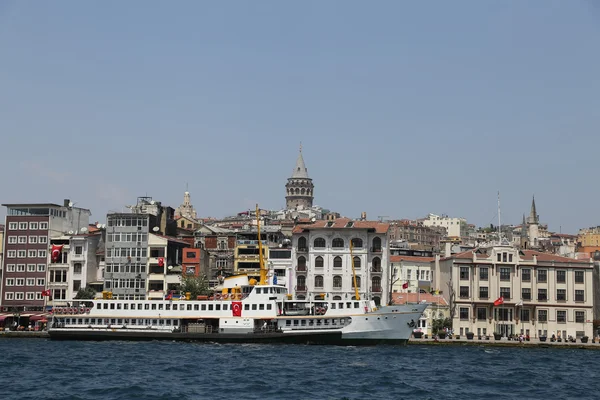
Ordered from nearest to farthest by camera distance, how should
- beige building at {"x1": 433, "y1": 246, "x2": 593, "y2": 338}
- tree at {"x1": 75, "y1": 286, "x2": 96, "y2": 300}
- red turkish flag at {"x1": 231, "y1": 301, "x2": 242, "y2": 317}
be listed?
red turkish flag at {"x1": 231, "y1": 301, "x2": 242, "y2": 317}, beige building at {"x1": 433, "y1": 246, "x2": 593, "y2": 338}, tree at {"x1": 75, "y1": 286, "x2": 96, "y2": 300}

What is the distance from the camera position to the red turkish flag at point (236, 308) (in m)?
76.0

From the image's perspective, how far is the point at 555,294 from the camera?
88.8m

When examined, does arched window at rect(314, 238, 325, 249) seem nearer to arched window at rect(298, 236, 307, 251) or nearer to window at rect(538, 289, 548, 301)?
arched window at rect(298, 236, 307, 251)

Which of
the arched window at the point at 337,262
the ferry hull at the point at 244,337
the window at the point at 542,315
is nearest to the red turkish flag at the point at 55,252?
the ferry hull at the point at 244,337

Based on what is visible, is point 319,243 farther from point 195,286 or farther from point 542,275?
point 542,275

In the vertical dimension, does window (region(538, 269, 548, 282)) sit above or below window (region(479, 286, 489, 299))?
above

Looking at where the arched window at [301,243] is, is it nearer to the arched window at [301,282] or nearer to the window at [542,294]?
the arched window at [301,282]

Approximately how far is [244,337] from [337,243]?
63.6 feet

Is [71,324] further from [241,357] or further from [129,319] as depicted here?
[241,357]

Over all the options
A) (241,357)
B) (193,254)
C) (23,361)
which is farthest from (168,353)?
(193,254)

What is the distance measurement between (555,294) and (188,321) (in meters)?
36.7

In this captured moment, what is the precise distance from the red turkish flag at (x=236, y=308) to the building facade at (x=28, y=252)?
25.8 m

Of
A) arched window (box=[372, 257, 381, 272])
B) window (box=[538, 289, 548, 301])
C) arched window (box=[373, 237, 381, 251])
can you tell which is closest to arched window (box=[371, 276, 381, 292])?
arched window (box=[372, 257, 381, 272])

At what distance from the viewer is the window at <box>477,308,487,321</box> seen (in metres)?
88.6
